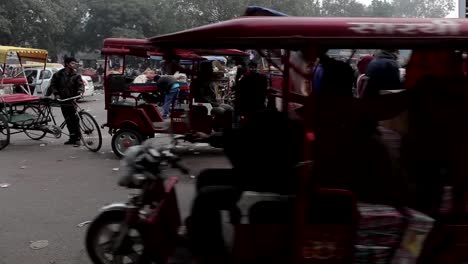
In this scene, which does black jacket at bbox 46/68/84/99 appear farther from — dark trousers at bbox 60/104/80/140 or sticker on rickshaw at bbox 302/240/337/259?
sticker on rickshaw at bbox 302/240/337/259

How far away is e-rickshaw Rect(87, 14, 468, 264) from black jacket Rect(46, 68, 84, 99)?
5.84 m

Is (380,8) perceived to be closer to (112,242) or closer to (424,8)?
(424,8)

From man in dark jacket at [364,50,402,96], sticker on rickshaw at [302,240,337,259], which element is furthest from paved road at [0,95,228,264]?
man in dark jacket at [364,50,402,96]

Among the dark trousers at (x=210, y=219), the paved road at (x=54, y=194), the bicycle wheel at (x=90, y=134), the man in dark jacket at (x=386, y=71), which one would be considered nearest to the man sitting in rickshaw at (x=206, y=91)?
the paved road at (x=54, y=194)

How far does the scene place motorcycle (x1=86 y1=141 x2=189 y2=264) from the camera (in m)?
3.46

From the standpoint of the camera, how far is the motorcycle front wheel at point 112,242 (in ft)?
11.6

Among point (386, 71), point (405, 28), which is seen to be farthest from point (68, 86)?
point (405, 28)

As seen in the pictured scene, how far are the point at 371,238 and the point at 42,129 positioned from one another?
285 inches

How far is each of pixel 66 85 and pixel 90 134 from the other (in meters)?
1.00

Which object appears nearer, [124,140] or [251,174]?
[251,174]

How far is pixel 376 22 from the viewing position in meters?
2.85

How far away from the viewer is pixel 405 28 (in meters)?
2.80

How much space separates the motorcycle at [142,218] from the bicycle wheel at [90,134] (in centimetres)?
522

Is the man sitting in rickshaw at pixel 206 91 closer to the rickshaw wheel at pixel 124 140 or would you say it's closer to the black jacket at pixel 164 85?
the rickshaw wheel at pixel 124 140
